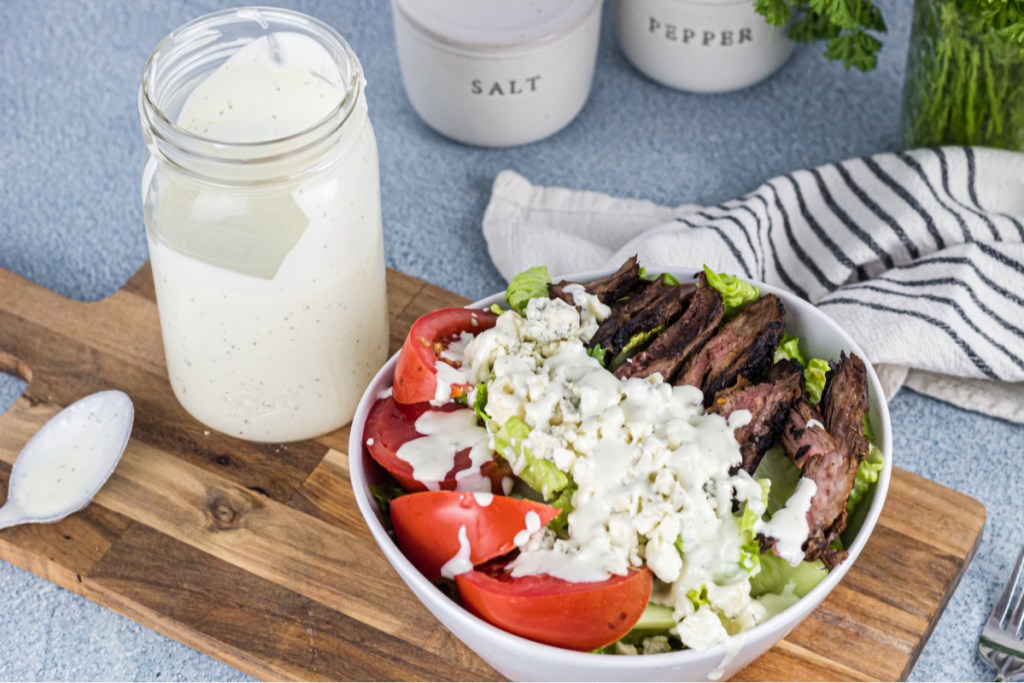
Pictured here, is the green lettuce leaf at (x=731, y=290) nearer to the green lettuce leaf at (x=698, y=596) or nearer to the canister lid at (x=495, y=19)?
the green lettuce leaf at (x=698, y=596)

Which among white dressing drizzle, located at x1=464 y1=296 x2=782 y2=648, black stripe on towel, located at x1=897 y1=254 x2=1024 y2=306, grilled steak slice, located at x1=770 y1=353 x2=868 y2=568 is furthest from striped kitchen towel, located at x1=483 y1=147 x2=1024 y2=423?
white dressing drizzle, located at x1=464 y1=296 x2=782 y2=648

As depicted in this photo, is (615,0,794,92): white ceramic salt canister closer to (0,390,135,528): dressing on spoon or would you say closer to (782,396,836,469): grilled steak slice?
(782,396,836,469): grilled steak slice

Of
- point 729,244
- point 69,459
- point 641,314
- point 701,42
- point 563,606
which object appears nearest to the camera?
point 563,606

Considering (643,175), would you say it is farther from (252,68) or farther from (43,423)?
(43,423)

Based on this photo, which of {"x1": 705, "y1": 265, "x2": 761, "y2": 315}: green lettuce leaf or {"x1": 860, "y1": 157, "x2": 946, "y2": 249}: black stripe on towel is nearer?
{"x1": 705, "y1": 265, "x2": 761, "y2": 315}: green lettuce leaf

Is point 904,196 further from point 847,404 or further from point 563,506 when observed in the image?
point 563,506

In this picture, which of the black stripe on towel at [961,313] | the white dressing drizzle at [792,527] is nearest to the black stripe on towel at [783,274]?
the black stripe on towel at [961,313]

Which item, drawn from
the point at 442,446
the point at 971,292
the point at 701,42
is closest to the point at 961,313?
the point at 971,292
